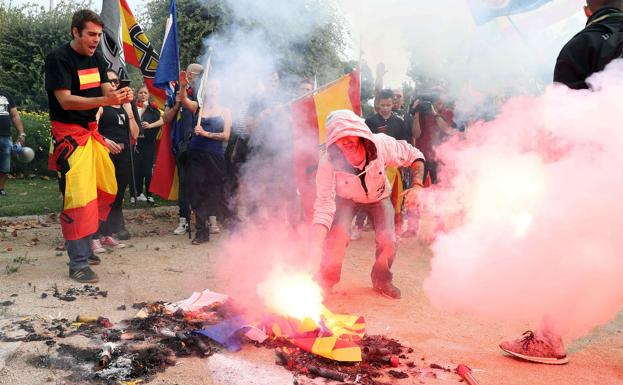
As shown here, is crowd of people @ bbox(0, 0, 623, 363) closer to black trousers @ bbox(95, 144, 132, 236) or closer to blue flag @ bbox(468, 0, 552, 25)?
black trousers @ bbox(95, 144, 132, 236)

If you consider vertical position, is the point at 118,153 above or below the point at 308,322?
above

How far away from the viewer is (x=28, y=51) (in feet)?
60.8

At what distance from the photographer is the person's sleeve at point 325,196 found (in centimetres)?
481

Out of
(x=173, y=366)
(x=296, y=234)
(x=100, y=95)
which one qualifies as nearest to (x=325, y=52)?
(x=296, y=234)

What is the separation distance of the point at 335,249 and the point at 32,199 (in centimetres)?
734

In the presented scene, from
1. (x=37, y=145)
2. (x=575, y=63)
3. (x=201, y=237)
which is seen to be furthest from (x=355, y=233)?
(x=37, y=145)

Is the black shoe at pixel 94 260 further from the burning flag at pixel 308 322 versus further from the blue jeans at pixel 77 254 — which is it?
the burning flag at pixel 308 322

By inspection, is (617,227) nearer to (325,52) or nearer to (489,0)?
(489,0)

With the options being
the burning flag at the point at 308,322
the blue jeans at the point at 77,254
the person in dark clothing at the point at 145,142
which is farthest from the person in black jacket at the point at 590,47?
the person in dark clothing at the point at 145,142

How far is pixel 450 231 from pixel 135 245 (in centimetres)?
431

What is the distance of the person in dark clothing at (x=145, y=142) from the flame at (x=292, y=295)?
5.84 metres

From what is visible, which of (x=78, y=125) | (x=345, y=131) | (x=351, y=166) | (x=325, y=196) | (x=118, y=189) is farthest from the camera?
(x=118, y=189)

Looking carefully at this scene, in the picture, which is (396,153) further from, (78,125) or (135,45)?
(135,45)

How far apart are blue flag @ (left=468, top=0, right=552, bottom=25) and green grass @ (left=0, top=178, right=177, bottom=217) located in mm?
6550
